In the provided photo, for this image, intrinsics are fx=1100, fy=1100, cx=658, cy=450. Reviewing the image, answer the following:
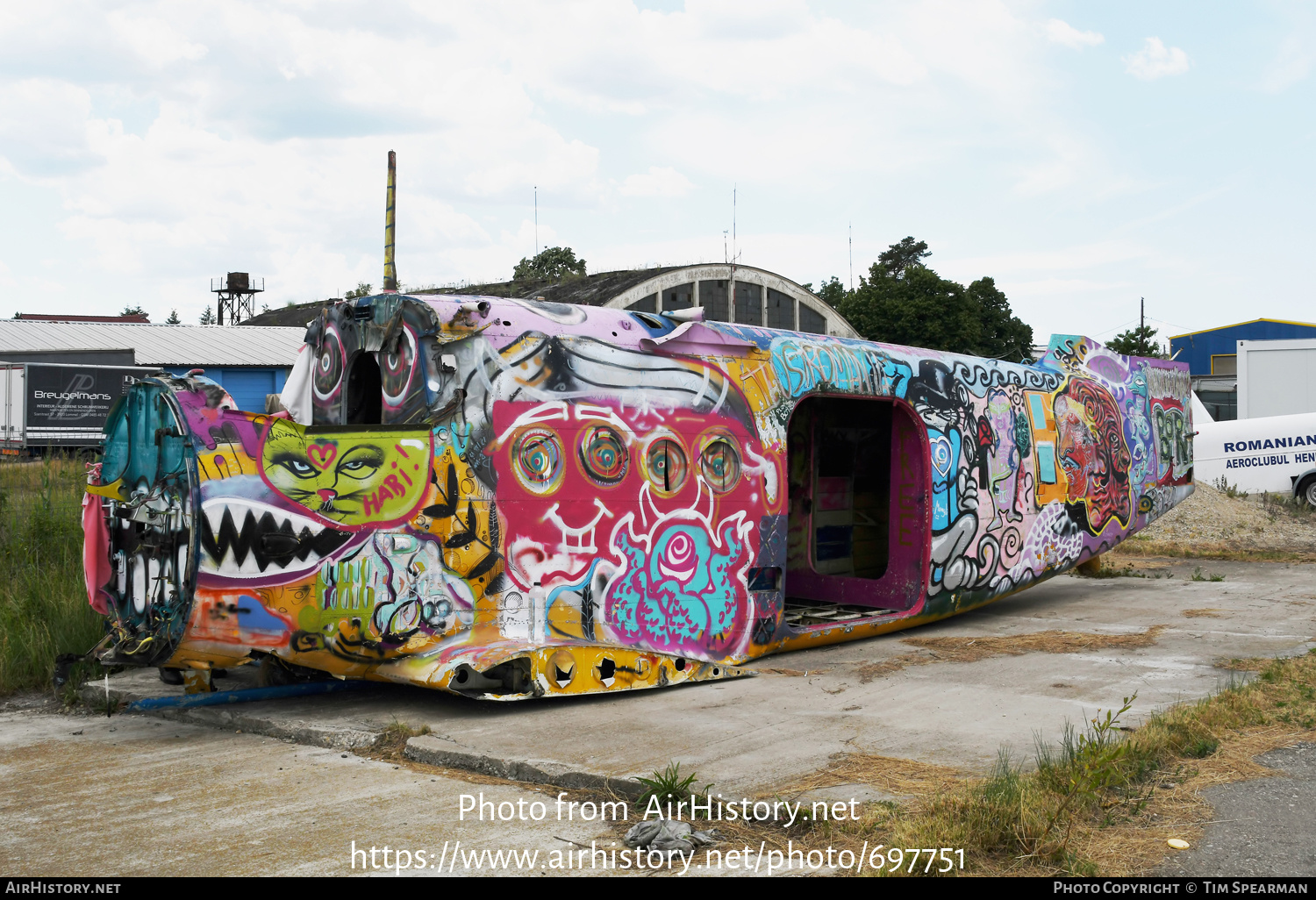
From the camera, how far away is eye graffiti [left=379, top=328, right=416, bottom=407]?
706 cm

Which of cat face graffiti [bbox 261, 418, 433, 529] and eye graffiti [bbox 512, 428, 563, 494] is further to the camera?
eye graffiti [bbox 512, 428, 563, 494]

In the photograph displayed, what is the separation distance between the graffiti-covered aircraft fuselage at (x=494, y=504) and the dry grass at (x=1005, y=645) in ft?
1.88

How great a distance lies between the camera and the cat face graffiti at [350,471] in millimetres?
6480

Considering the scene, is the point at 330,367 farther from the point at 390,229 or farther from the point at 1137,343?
the point at 1137,343

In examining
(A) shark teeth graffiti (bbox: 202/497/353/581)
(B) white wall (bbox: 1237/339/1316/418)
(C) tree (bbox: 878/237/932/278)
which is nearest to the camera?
(A) shark teeth graffiti (bbox: 202/497/353/581)

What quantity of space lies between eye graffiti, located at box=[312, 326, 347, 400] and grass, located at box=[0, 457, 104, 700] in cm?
232

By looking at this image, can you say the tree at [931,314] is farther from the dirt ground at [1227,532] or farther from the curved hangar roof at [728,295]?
the dirt ground at [1227,532]

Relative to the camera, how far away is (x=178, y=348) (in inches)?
1415

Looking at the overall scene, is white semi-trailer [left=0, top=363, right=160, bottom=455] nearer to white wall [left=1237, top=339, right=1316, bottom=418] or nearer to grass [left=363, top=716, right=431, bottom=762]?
grass [left=363, top=716, right=431, bottom=762]

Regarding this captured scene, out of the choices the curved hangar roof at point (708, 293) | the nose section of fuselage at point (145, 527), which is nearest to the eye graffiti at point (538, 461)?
the nose section of fuselage at point (145, 527)

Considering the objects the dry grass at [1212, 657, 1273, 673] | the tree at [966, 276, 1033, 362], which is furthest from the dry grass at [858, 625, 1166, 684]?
the tree at [966, 276, 1033, 362]

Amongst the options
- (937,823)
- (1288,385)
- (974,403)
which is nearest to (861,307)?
(1288,385)

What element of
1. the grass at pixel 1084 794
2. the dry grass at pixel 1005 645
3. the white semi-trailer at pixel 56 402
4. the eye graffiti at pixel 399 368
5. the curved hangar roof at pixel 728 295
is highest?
the curved hangar roof at pixel 728 295

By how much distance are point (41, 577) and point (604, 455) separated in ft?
16.3
